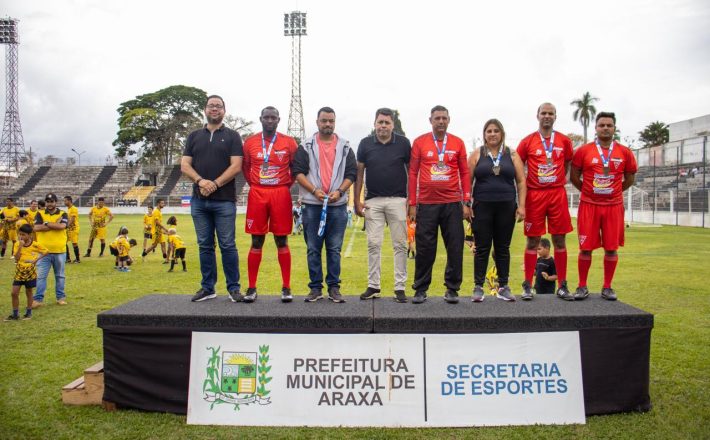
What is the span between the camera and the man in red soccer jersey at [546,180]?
538 centimetres

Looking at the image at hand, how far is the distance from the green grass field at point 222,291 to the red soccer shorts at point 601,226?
1.54 metres

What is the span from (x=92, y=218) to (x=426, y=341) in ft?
48.9

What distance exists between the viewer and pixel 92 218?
16.2m

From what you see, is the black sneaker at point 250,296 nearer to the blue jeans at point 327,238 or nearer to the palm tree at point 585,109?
the blue jeans at point 327,238

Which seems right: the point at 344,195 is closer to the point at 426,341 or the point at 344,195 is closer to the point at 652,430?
the point at 426,341

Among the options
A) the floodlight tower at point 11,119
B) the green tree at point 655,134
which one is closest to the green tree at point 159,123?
the floodlight tower at point 11,119

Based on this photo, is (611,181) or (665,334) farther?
(665,334)

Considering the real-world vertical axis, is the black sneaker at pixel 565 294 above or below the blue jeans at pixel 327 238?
below

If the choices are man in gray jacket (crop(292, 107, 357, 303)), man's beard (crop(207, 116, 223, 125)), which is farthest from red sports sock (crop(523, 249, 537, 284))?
man's beard (crop(207, 116, 223, 125))

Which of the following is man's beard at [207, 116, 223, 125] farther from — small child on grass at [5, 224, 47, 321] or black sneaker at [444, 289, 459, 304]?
small child on grass at [5, 224, 47, 321]

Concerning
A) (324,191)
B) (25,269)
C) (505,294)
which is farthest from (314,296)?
(25,269)

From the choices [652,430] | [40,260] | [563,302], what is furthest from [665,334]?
[40,260]

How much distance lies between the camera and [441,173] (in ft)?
17.6

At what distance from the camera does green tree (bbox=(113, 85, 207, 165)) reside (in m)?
70.3
